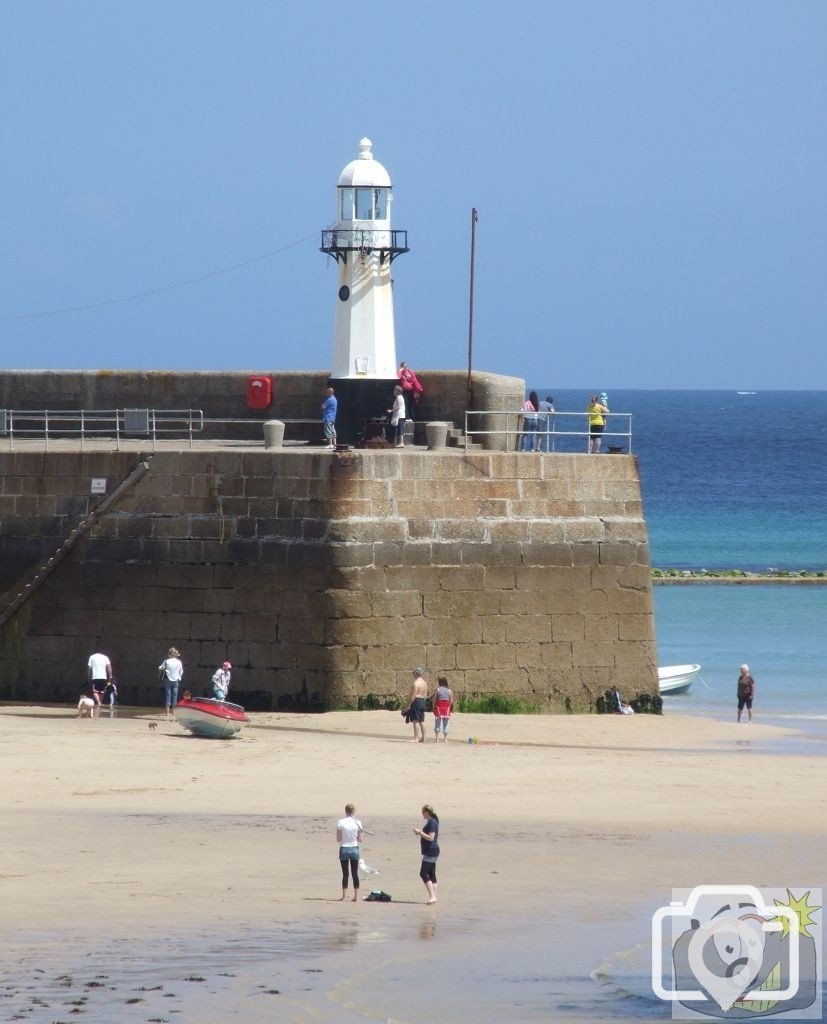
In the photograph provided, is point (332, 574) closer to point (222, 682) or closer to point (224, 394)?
point (222, 682)

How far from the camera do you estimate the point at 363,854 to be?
12.9 meters

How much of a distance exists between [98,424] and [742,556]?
29.8 m

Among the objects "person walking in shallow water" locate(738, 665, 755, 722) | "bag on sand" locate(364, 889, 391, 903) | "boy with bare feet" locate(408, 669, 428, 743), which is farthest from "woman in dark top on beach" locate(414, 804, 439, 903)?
"person walking in shallow water" locate(738, 665, 755, 722)

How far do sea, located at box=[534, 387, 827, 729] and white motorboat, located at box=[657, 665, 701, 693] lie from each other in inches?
7.3

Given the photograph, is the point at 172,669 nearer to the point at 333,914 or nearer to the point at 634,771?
the point at 634,771

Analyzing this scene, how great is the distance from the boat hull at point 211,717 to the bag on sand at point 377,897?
565 centimetres

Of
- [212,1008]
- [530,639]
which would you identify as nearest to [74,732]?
[530,639]

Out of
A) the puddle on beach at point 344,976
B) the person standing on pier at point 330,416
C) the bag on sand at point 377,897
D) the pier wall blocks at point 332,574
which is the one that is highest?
the person standing on pier at point 330,416

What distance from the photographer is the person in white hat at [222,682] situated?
18.4m

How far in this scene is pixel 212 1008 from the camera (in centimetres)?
930

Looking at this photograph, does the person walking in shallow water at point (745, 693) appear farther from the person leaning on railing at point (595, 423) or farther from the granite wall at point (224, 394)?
the granite wall at point (224, 394)

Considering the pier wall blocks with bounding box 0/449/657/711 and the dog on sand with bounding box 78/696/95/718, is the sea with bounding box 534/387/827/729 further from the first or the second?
the dog on sand with bounding box 78/696/95/718

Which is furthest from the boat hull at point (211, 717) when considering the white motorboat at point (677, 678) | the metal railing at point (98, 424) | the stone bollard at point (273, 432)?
the white motorboat at point (677, 678)

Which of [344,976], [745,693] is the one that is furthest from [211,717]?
[745,693]
